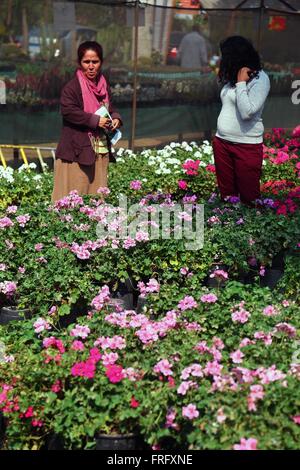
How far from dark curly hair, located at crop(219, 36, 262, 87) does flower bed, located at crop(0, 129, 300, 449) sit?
0.92 metres

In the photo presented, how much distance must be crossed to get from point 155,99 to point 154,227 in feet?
18.4

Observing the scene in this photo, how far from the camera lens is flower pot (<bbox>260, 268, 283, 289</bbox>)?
4672mm

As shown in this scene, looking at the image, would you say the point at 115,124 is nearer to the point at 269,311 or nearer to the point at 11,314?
the point at 11,314

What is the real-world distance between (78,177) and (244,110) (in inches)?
56.8

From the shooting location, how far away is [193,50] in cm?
1019

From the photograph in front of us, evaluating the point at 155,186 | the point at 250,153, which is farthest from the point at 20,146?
the point at 250,153

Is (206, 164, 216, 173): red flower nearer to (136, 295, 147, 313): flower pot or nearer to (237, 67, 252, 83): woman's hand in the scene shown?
(237, 67, 252, 83): woman's hand

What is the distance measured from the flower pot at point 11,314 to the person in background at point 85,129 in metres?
1.98

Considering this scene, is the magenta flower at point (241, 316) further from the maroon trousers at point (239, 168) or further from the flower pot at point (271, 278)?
the maroon trousers at point (239, 168)

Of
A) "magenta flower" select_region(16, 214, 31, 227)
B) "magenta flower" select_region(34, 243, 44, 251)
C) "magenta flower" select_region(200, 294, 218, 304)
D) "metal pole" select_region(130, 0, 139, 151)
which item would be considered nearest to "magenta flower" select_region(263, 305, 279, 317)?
"magenta flower" select_region(200, 294, 218, 304)

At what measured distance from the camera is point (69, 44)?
351 inches

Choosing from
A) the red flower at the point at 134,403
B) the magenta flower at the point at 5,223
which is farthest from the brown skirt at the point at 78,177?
the red flower at the point at 134,403

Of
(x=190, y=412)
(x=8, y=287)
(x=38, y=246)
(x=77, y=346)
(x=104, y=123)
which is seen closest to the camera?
(x=190, y=412)

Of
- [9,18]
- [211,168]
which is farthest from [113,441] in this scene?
[9,18]
